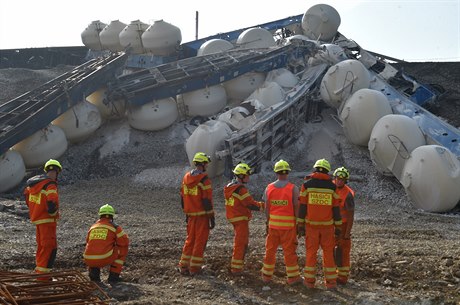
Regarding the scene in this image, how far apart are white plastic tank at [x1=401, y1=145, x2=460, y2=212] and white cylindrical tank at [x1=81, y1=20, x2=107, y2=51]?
14.5m

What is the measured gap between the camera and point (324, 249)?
6805 millimetres

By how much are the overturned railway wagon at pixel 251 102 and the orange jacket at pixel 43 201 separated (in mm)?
6245

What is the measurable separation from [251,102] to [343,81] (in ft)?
7.51

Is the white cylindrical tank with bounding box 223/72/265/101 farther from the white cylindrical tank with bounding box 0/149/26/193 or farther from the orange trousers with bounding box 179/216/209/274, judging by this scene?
the orange trousers with bounding box 179/216/209/274

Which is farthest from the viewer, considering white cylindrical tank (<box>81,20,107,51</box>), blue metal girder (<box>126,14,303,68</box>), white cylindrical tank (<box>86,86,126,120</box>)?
white cylindrical tank (<box>81,20,107,51</box>)

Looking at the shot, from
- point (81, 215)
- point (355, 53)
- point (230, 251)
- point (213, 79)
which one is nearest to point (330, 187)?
point (230, 251)

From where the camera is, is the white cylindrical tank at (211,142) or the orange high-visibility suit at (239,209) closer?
the orange high-visibility suit at (239,209)

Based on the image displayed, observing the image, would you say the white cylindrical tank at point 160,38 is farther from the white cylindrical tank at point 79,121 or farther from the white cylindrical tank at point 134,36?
the white cylindrical tank at point 79,121

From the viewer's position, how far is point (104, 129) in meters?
16.8

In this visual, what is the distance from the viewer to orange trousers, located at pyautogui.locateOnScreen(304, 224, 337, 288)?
6.80 m

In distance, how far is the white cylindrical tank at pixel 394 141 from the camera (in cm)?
1291

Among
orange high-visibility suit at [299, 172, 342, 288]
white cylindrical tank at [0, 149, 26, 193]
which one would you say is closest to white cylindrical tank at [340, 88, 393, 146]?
white cylindrical tank at [0, 149, 26, 193]

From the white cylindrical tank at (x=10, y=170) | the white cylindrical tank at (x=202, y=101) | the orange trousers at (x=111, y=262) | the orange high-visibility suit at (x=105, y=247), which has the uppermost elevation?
the white cylindrical tank at (x=202, y=101)

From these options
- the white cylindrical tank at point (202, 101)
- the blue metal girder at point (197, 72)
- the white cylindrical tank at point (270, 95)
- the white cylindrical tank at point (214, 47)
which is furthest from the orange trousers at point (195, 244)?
the white cylindrical tank at point (214, 47)
